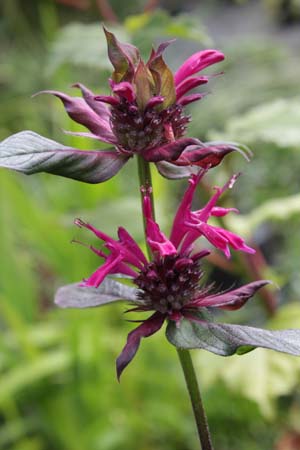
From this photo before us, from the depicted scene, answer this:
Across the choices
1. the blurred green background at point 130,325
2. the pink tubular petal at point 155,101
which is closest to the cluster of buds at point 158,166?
the pink tubular petal at point 155,101

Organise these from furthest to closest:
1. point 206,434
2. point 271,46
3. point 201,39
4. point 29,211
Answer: point 29,211, point 271,46, point 201,39, point 206,434

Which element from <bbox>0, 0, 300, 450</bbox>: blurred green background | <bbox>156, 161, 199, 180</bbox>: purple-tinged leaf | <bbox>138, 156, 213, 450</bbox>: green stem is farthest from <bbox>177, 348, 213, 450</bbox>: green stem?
<bbox>0, 0, 300, 450</bbox>: blurred green background

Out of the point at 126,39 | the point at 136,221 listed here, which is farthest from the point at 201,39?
the point at 136,221

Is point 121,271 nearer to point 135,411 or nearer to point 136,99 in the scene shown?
point 136,99

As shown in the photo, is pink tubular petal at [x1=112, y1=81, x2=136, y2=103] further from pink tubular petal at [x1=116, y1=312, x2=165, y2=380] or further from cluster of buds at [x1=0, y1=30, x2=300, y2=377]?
pink tubular petal at [x1=116, y1=312, x2=165, y2=380]

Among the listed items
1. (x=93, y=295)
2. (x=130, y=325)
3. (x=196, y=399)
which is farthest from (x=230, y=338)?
(x=130, y=325)

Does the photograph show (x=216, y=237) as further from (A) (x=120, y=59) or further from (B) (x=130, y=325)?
(B) (x=130, y=325)
